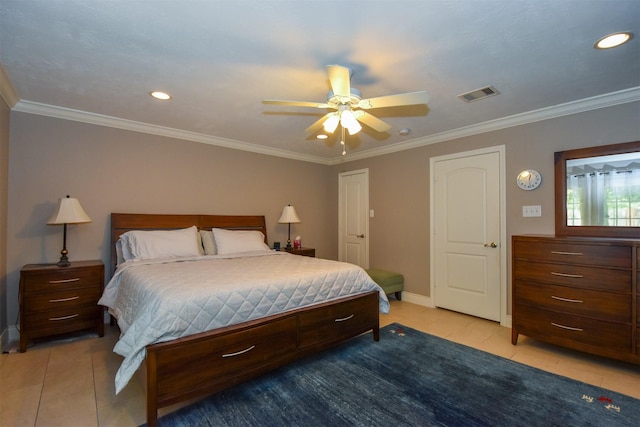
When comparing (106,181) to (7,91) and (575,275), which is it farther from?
(575,275)

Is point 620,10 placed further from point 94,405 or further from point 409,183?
point 94,405

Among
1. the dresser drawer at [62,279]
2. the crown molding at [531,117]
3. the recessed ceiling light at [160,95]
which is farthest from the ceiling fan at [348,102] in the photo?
the dresser drawer at [62,279]

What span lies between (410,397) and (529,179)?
102 inches

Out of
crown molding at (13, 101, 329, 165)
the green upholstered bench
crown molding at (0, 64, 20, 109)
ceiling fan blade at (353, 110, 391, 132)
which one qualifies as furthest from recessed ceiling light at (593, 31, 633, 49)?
crown molding at (0, 64, 20, 109)

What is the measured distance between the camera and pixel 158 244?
3311mm

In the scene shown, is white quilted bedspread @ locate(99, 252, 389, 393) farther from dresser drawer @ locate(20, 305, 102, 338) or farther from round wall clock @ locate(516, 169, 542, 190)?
round wall clock @ locate(516, 169, 542, 190)

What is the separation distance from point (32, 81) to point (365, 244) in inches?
174

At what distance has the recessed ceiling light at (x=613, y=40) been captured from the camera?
1818mm

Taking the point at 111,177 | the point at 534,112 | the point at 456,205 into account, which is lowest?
the point at 456,205

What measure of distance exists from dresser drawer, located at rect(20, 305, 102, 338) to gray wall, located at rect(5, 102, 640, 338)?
1.72 ft

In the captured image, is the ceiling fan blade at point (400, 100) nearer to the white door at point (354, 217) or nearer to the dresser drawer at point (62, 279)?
the white door at point (354, 217)

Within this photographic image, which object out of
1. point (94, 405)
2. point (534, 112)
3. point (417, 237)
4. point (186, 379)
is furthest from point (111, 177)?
point (534, 112)

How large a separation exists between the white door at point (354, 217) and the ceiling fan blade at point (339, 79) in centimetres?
303

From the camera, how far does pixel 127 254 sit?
3.26 meters
